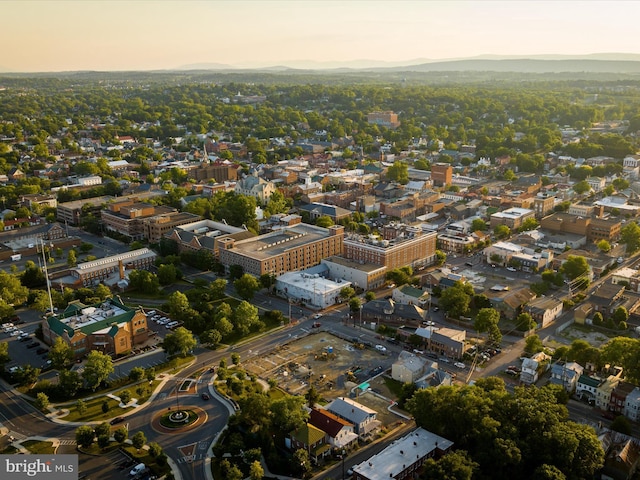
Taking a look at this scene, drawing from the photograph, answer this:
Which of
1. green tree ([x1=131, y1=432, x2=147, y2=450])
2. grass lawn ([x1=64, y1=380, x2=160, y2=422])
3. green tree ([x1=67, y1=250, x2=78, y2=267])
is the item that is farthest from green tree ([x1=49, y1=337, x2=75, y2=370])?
green tree ([x1=67, y1=250, x2=78, y2=267])

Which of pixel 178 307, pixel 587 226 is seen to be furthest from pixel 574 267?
pixel 178 307

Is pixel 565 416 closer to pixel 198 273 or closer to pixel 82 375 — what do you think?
pixel 82 375

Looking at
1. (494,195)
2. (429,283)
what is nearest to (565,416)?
(429,283)

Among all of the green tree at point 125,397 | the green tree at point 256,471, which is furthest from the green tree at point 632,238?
the green tree at point 125,397

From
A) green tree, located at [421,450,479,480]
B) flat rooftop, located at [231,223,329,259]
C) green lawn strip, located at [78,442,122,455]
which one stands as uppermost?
flat rooftop, located at [231,223,329,259]

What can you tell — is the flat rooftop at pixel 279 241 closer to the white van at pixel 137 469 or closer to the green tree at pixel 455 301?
the green tree at pixel 455 301

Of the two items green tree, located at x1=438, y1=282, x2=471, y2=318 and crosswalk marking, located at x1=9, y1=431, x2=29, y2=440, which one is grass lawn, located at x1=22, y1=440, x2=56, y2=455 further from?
green tree, located at x1=438, y1=282, x2=471, y2=318
